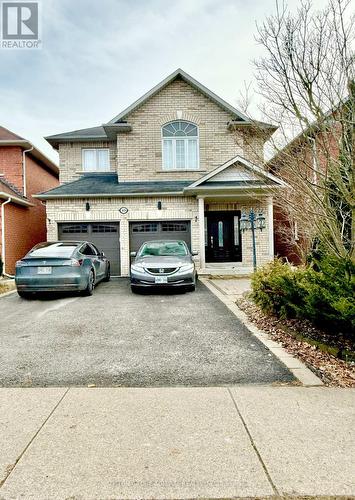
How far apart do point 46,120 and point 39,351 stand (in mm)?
22051

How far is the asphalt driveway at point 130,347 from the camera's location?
3.81 metres

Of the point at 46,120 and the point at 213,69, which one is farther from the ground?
the point at 46,120

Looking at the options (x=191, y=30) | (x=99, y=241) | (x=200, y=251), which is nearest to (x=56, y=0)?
(x=191, y=30)

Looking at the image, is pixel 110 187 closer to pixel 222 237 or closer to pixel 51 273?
pixel 222 237

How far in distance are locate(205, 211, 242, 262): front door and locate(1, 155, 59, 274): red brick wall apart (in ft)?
27.4

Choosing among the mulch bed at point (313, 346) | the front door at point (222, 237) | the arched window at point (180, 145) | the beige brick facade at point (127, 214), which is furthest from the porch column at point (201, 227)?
the mulch bed at point (313, 346)

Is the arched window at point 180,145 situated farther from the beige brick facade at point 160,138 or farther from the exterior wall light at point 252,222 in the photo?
the exterior wall light at point 252,222

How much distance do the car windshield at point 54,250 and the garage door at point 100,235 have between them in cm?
463

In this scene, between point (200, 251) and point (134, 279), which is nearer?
point (134, 279)

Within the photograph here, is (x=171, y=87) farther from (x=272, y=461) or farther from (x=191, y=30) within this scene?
(x=272, y=461)

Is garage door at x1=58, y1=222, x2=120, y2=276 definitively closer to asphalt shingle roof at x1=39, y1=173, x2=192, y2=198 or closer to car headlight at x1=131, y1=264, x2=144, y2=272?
asphalt shingle roof at x1=39, y1=173, x2=192, y2=198

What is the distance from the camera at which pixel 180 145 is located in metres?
15.7

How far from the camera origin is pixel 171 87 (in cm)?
1577

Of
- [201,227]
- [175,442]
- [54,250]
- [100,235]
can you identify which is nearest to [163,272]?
[54,250]
